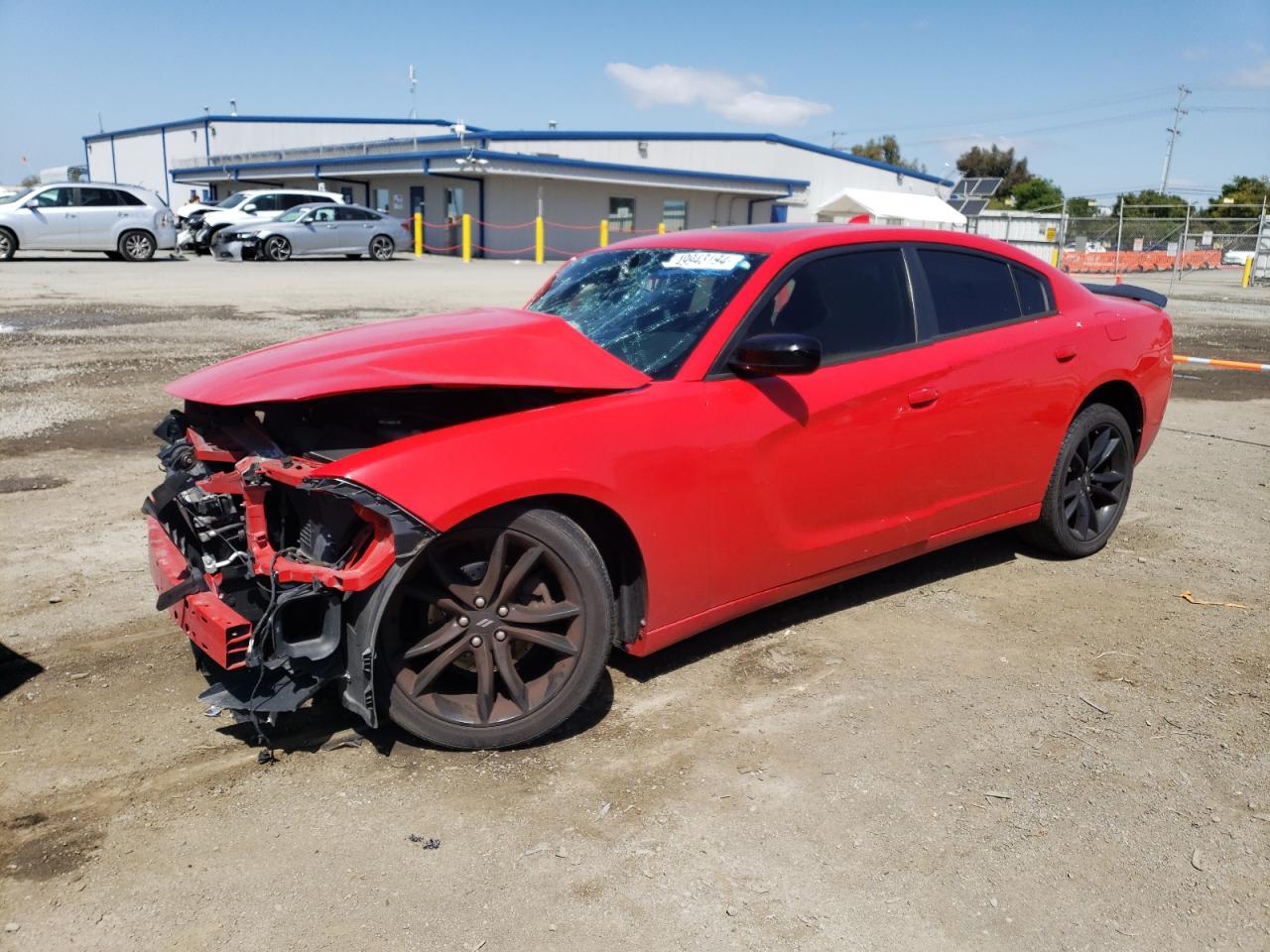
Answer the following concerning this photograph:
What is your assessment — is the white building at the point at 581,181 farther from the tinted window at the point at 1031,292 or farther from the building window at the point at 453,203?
the tinted window at the point at 1031,292

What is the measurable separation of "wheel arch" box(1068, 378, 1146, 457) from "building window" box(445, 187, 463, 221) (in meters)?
35.1

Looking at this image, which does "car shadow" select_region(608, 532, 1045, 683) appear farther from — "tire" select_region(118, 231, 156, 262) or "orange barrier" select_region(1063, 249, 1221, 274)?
"orange barrier" select_region(1063, 249, 1221, 274)

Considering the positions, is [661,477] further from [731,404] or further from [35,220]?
[35,220]

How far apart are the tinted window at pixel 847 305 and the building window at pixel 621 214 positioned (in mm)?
38829

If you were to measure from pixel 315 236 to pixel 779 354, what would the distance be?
85.6 ft

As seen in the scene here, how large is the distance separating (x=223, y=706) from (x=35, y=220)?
24.6 meters

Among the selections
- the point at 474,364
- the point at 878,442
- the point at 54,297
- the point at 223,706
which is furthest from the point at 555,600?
the point at 54,297

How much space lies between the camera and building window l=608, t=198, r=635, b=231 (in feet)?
138

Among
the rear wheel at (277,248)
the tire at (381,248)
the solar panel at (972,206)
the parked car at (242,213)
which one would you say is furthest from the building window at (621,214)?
the rear wheel at (277,248)

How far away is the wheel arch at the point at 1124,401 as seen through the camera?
5.19 meters

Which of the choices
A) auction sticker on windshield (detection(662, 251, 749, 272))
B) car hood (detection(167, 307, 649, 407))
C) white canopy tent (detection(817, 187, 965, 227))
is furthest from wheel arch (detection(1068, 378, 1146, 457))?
white canopy tent (detection(817, 187, 965, 227))

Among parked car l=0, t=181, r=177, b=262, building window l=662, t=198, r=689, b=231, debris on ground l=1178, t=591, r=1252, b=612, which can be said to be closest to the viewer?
debris on ground l=1178, t=591, r=1252, b=612

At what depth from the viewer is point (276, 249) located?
26.5 m

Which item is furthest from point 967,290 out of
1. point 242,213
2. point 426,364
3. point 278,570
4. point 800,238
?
point 242,213
